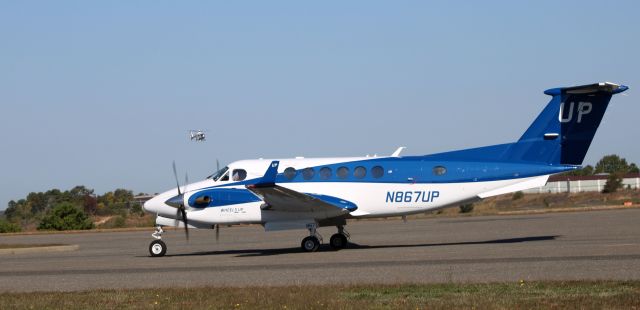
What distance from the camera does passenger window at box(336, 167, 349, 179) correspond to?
90.7ft

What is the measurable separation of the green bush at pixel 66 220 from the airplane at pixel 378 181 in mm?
31466

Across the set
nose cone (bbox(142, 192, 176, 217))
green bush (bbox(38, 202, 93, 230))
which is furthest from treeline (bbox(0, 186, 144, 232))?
nose cone (bbox(142, 192, 176, 217))

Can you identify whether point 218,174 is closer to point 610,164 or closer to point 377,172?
point 377,172

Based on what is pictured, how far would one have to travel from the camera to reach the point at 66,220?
58.9 m

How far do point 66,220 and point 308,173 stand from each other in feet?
115

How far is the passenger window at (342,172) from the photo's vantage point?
90.7 feet

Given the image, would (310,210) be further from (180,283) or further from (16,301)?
(16,301)

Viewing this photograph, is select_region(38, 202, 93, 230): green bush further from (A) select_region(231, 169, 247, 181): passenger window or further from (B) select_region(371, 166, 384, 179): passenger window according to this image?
(B) select_region(371, 166, 384, 179): passenger window

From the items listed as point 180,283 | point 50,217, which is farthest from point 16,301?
point 50,217

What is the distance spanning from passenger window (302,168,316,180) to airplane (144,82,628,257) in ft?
0.10

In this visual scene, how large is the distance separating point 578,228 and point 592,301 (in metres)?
21.1

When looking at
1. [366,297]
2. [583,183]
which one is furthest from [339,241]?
[583,183]

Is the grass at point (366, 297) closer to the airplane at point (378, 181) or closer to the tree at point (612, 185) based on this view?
the airplane at point (378, 181)

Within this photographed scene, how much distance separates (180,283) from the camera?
18.8m
